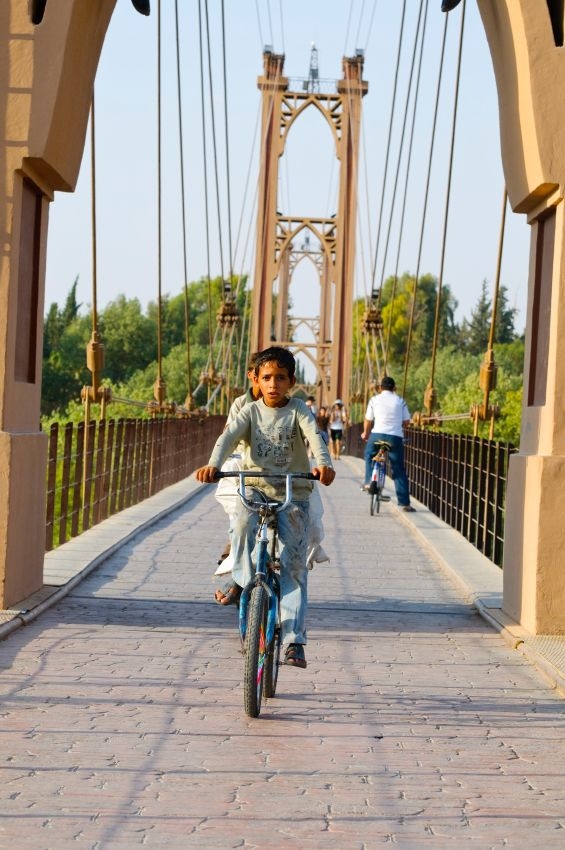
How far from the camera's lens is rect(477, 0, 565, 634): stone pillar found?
7004 mm

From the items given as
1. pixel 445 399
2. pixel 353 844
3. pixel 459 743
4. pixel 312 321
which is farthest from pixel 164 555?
pixel 312 321

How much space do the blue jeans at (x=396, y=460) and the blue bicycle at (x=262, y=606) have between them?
9603mm

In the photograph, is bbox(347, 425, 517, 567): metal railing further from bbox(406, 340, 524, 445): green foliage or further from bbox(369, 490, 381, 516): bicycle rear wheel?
bbox(406, 340, 524, 445): green foliage

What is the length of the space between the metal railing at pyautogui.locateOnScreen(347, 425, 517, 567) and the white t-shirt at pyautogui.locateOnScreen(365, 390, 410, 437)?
1.70 ft

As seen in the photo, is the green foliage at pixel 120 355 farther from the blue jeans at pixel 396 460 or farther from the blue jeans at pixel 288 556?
the blue jeans at pixel 288 556

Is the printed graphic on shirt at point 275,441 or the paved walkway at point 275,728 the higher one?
the printed graphic on shirt at point 275,441

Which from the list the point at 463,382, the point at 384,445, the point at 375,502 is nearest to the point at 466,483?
the point at 384,445

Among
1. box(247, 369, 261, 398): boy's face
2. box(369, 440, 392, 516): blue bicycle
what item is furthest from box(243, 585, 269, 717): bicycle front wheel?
box(369, 440, 392, 516): blue bicycle

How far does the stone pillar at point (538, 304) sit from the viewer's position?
7004 millimetres

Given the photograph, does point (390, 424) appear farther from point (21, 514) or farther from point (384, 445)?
point (21, 514)

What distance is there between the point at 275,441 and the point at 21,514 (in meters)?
2.18

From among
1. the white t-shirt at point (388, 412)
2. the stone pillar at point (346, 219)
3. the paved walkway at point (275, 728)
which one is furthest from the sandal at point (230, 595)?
the stone pillar at point (346, 219)

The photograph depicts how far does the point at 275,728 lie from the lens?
4.85 metres

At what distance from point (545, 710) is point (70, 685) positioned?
1653 mm
